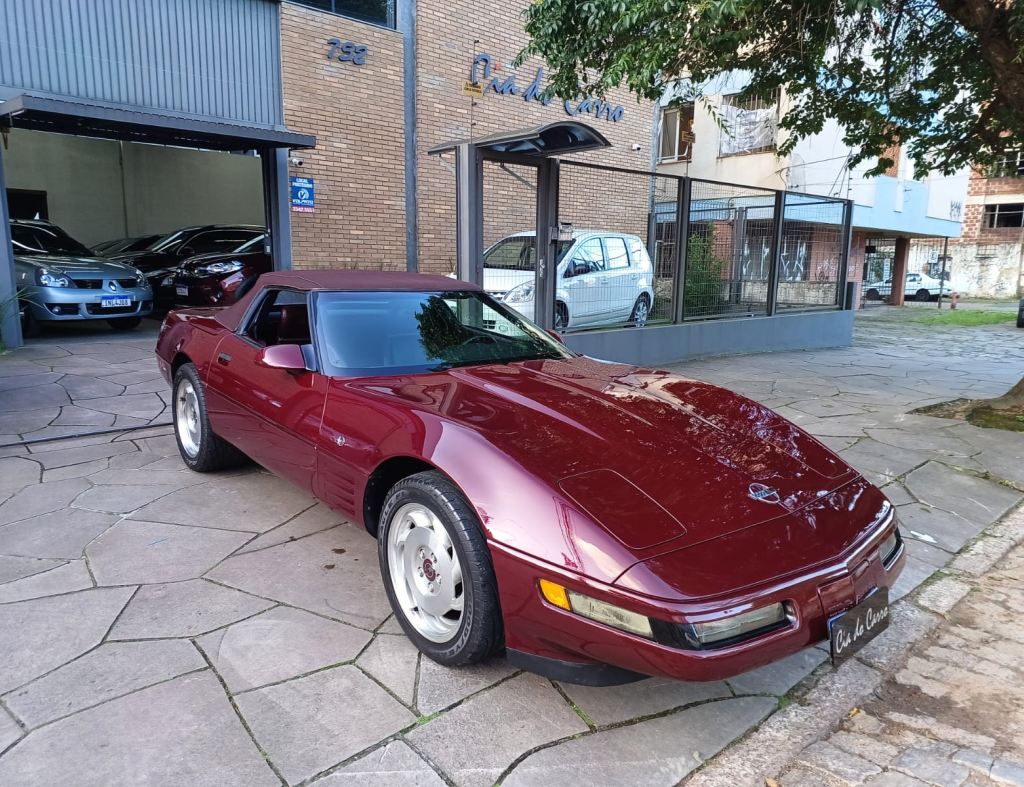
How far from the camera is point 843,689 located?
103 inches

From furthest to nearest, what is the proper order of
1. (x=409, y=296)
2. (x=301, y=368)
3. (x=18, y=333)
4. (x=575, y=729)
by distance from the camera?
(x=18, y=333), (x=409, y=296), (x=301, y=368), (x=575, y=729)

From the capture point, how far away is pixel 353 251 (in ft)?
38.4

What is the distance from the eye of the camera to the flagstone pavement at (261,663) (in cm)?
211

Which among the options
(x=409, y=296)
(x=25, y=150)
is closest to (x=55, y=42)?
(x=409, y=296)

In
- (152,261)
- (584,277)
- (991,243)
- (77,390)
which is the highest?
(991,243)

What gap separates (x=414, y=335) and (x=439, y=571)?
1.45 metres

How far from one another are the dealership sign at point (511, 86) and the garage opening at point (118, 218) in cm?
437

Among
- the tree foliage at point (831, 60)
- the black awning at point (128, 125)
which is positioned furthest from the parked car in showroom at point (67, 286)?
the tree foliage at point (831, 60)

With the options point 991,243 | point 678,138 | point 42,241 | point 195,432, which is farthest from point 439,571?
point 991,243

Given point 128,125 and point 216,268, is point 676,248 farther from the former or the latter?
point 128,125

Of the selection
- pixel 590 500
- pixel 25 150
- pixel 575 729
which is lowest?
pixel 575 729

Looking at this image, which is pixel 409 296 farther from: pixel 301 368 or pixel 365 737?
pixel 365 737

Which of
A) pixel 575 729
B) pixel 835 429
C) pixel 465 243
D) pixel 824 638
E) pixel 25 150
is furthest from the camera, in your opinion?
pixel 25 150

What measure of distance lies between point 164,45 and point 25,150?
909 cm
